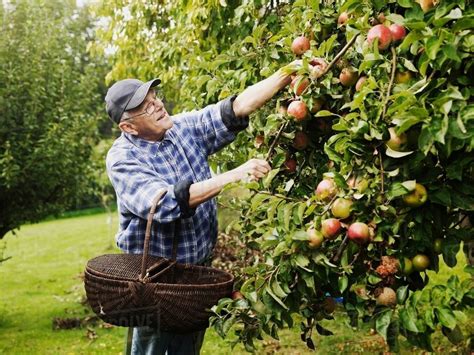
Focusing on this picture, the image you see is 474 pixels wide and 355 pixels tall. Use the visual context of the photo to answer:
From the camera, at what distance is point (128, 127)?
308cm

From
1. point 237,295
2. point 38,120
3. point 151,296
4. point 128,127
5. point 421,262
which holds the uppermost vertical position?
point 128,127

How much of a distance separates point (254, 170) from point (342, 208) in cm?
54

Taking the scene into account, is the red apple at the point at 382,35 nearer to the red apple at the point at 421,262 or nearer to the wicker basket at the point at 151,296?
the red apple at the point at 421,262

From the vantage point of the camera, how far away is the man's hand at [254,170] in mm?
2469

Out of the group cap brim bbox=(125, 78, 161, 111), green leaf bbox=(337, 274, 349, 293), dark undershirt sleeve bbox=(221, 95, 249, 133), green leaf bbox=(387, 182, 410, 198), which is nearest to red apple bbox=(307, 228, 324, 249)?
green leaf bbox=(337, 274, 349, 293)

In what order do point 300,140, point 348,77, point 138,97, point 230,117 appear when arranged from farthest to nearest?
point 230,117
point 138,97
point 300,140
point 348,77

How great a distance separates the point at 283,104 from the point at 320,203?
2.12ft

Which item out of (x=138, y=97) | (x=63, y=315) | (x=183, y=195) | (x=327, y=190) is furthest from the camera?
(x=63, y=315)

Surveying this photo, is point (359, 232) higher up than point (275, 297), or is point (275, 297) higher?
point (359, 232)

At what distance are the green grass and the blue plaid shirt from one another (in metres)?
0.80

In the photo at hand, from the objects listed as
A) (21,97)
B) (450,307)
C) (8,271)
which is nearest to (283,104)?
(450,307)

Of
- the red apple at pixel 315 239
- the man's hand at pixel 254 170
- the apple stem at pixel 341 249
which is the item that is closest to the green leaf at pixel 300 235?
the red apple at pixel 315 239

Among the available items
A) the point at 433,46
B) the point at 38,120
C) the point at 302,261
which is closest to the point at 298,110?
the point at 302,261

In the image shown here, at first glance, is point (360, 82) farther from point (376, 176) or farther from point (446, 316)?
point (446, 316)
